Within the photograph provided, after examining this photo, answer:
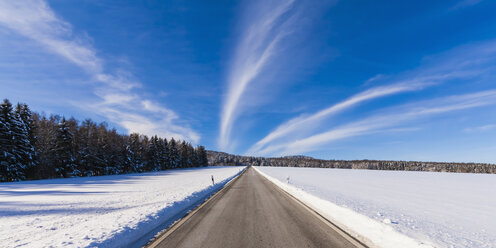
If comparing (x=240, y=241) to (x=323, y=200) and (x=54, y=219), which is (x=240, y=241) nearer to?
(x=323, y=200)

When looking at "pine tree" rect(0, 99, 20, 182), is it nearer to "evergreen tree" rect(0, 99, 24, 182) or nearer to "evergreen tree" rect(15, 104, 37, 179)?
"evergreen tree" rect(0, 99, 24, 182)

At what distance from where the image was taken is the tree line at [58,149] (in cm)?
2762

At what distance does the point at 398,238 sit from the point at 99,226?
740cm

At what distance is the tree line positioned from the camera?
90.6ft

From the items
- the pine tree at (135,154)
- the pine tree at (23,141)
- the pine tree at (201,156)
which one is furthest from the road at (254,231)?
the pine tree at (201,156)

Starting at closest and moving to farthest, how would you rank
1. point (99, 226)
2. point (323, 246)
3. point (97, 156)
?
1. point (323, 246)
2. point (99, 226)
3. point (97, 156)

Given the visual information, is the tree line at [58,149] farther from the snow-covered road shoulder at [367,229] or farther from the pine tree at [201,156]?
the pine tree at [201,156]

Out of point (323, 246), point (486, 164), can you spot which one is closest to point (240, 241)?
point (323, 246)

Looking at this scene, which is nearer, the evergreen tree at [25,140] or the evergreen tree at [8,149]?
the evergreen tree at [8,149]

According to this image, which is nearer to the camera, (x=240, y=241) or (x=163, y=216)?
(x=240, y=241)

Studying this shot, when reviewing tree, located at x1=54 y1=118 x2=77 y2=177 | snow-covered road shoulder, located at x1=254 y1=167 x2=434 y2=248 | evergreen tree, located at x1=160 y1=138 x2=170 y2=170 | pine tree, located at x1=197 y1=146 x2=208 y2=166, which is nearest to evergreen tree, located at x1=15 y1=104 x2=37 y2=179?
tree, located at x1=54 y1=118 x2=77 y2=177

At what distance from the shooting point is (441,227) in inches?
225

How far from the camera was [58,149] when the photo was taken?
112 feet

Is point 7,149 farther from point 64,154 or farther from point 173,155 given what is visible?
point 173,155
